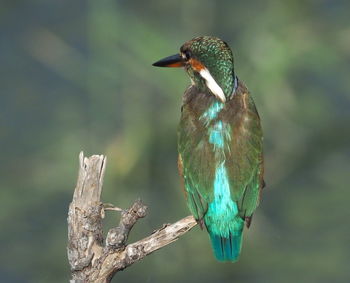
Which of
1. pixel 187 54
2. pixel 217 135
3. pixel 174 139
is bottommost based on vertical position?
pixel 217 135

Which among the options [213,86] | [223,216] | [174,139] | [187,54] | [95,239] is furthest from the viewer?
[174,139]

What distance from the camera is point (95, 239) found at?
448cm

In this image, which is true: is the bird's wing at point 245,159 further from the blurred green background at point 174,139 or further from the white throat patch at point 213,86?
the blurred green background at point 174,139

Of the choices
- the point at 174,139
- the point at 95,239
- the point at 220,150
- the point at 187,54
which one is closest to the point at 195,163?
the point at 220,150

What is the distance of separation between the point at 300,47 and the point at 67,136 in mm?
1336

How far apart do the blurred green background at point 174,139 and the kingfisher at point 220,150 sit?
163 centimetres

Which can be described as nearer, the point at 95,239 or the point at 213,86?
the point at 95,239

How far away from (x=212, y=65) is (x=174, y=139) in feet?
6.60

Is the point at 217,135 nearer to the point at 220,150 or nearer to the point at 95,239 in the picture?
the point at 220,150

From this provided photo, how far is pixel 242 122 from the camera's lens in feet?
16.5

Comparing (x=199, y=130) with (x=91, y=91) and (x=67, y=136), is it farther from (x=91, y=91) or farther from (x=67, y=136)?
(x=67, y=136)

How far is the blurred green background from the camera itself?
Answer: 697 centimetres

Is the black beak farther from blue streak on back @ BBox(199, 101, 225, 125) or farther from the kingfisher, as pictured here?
blue streak on back @ BBox(199, 101, 225, 125)

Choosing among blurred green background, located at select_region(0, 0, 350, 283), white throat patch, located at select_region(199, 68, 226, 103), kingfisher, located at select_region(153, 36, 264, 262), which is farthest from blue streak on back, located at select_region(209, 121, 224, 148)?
blurred green background, located at select_region(0, 0, 350, 283)
